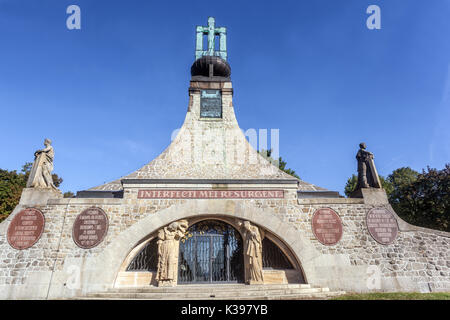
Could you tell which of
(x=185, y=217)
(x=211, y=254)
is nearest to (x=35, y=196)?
(x=185, y=217)

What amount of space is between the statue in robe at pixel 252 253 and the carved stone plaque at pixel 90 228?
16.7ft

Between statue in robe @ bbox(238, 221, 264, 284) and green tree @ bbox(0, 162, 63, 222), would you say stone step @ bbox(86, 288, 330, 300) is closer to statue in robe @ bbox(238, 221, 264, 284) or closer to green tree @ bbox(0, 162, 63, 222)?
statue in robe @ bbox(238, 221, 264, 284)

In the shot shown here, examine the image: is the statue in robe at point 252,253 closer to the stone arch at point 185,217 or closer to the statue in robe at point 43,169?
the stone arch at point 185,217

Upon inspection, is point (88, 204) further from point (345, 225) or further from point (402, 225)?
point (402, 225)

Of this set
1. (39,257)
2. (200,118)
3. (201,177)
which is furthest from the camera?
(200,118)

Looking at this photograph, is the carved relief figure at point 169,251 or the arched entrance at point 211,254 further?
the arched entrance at point 211,254

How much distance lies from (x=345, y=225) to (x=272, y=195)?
293 centimetres

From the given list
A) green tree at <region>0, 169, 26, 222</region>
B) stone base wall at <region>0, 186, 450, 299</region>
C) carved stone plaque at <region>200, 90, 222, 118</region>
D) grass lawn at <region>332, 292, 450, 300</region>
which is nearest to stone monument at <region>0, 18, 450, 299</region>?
stone base wall at <region>0, 186, 450, 299</region>

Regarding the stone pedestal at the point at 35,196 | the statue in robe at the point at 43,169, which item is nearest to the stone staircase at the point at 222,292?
the stone pedestal at the point at 35,196

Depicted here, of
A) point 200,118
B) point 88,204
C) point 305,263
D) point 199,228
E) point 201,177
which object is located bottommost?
point 305,263

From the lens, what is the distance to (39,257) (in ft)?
33.8

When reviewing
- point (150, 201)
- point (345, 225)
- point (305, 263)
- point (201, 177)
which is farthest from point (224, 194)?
point (345, 225)

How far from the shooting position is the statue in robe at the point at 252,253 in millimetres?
10446

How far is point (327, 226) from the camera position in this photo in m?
11.1
